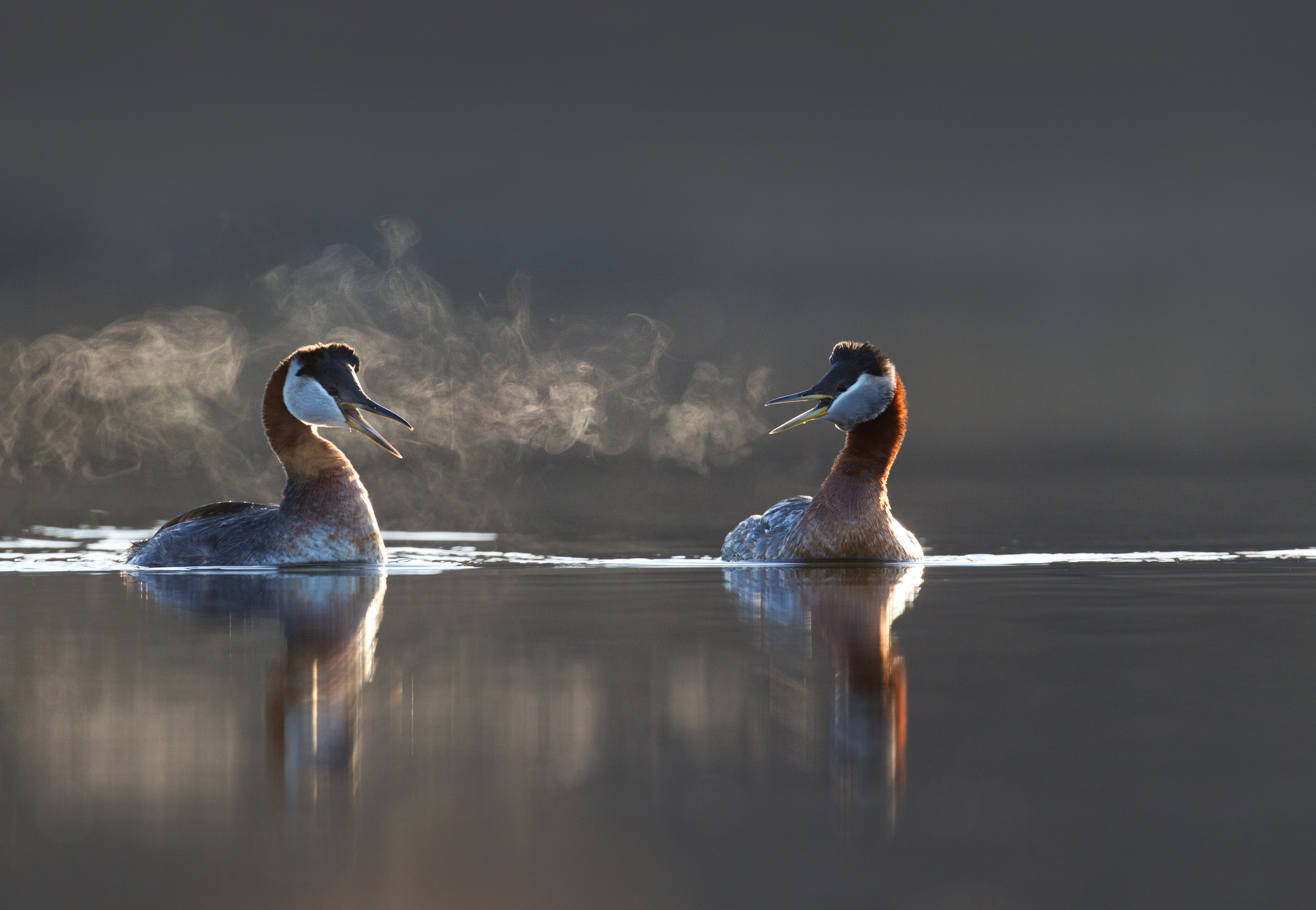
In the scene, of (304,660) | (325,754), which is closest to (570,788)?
(325,754)

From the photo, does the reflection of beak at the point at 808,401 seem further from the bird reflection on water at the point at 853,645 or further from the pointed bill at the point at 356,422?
the pointed bill at the point at 356,422

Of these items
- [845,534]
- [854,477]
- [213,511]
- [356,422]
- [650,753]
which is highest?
[356,422]

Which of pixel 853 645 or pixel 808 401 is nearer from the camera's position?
pixel 853 645

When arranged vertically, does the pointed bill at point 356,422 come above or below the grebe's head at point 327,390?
below

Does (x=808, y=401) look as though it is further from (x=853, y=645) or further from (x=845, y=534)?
(x=853, y=645)

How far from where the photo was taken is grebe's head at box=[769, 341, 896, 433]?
10680 millimetres

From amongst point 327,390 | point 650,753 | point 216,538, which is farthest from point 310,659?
point 216,538

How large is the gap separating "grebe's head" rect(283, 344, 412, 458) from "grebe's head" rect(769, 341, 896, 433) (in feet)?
10.6

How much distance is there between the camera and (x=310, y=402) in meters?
10.6

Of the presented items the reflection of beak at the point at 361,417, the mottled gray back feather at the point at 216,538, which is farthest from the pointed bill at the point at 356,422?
the mottled gray back feather at the point at 216,538

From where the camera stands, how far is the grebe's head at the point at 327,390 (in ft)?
34.3

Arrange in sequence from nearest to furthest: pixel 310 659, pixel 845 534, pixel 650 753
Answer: pixel 650 753 → pixel 310 659 → pixel 845 534

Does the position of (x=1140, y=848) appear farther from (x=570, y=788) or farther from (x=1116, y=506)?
(x=1116, y=506)

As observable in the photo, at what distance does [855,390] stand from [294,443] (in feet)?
14.5
